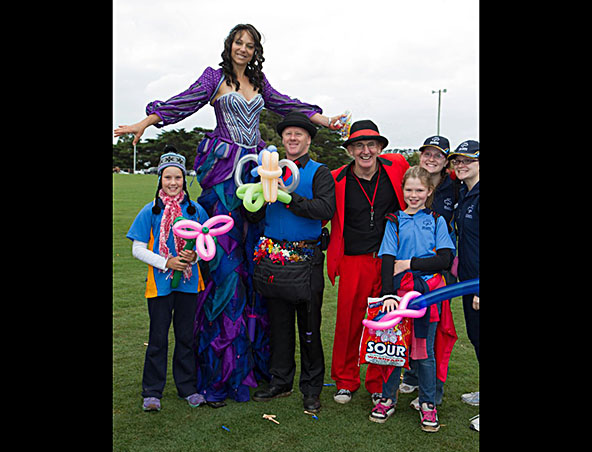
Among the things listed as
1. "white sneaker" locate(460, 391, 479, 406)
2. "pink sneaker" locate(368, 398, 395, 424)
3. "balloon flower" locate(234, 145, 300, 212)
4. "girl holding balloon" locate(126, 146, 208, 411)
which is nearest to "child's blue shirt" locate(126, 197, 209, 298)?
"girl holding balloon" locate(126, 146, 208, 411)

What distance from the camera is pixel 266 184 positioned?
332 centimetres

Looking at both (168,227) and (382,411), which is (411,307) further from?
(168,227)

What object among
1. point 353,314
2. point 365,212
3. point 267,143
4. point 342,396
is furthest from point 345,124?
point 267,143

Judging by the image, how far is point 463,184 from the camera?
3.94 m

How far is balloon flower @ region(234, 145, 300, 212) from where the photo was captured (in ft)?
10.8

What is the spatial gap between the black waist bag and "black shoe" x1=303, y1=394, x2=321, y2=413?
0.70 m

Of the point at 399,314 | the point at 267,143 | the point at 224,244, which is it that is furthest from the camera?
the point at 267,143

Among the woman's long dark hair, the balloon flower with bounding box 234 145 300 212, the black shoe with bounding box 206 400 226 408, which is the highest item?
the woman's long dark hair

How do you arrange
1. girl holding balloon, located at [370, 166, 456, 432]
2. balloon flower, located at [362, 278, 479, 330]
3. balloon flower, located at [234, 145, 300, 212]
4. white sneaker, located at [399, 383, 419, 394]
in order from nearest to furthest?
balloon flower, located at [362, 278, 479, 330] → balloon flower, located at [234, 145, 300, 212] → girl holding balloon, located at [370, 166, 456, 432] → white sneaker, located at [399, 383, 419, 394]

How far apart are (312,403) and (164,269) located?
55.3 inches

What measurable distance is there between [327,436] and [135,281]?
5.26m

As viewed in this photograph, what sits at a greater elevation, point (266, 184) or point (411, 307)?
point (266, 184)

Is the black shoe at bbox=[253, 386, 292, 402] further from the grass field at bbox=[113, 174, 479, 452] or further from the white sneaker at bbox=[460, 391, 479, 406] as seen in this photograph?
the white sneaker at bbox=[460, 391, 479, 406]
